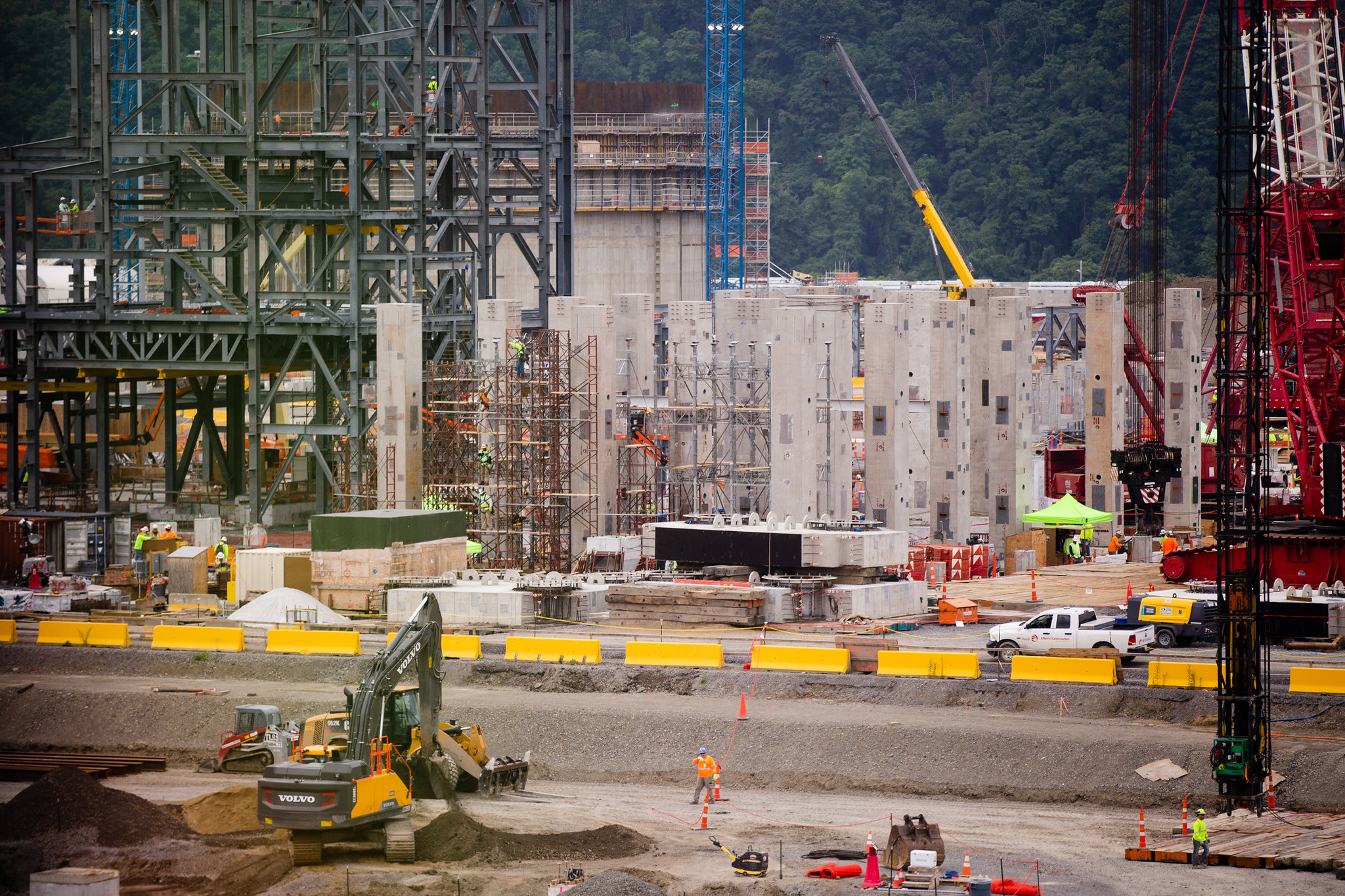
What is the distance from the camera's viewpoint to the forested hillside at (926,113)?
459ft

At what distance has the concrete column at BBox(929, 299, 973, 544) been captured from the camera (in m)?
53.8

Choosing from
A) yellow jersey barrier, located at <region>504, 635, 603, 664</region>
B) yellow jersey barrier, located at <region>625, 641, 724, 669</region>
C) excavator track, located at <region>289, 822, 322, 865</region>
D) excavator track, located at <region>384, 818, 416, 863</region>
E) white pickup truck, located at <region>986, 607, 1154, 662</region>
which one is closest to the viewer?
excavator track, located at <region>289, 822, 322, 865</region>

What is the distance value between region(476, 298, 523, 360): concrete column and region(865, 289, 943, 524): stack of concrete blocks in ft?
37.8

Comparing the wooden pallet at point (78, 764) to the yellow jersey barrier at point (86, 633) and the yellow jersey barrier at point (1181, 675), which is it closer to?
the yellow jersey barrier at point (86, 633)

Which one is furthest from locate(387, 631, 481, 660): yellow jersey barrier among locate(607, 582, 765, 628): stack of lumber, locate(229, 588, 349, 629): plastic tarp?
locate(607, 582, 765, 628): stack of lumber

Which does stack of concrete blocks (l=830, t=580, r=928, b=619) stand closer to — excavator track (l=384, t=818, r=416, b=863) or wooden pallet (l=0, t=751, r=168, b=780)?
wooden pallet (l=0, t=751, r=168, b=780)

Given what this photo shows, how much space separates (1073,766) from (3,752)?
70.4 feet

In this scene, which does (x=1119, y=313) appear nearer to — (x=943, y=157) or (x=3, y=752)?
(x=3, y=752)

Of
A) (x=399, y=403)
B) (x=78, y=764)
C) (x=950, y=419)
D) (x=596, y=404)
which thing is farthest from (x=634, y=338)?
(x=78, y=764)

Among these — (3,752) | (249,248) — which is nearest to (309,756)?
(3,752)

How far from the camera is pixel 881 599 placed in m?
42.5

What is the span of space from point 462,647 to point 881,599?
10.9 m

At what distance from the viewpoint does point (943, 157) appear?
14862 cm

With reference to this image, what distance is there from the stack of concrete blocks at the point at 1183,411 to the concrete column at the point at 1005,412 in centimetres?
475
